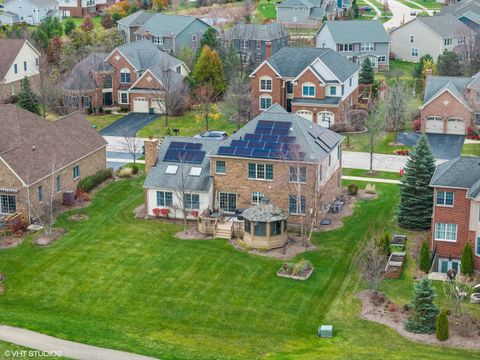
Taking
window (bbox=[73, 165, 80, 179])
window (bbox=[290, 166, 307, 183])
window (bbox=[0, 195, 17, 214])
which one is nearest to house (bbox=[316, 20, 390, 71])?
window (bbox=[73, 165, 80, 179])

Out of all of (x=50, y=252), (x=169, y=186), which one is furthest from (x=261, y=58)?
(x=50, y=252)

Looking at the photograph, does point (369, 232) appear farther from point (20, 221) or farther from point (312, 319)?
point (20, 221)

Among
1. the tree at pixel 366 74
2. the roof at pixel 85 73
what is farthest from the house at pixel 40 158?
the tree at pixel 366 74

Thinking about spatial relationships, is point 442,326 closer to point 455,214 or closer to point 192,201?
point 455,214

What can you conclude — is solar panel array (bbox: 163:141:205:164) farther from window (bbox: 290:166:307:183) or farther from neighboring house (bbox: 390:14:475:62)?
neighboring house (bbox: 390:14:475:62)

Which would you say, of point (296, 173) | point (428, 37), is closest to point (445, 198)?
point (296, 173)

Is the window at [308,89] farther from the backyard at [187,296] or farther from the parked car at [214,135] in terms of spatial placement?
the backyard at [187,296]
